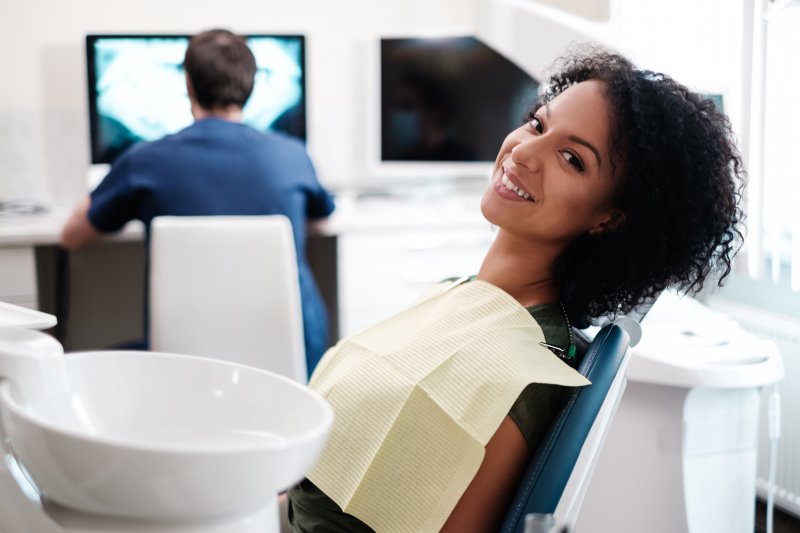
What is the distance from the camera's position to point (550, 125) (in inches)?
44.9

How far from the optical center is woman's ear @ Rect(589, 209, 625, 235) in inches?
44.7

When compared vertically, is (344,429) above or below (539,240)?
below

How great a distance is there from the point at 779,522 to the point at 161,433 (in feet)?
6.81

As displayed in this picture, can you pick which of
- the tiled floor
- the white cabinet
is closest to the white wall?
the white cabinet

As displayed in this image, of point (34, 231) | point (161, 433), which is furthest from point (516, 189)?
point (34, 231)

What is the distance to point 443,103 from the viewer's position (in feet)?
10.1

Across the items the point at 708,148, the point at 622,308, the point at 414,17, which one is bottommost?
the point at 622,308

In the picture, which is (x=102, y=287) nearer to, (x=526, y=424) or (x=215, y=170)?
(x=215, y=170)

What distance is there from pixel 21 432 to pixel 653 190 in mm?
788

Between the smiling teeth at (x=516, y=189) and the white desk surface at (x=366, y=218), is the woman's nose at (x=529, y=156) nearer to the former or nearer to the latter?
the smiling teeth at (x=516, y=189)

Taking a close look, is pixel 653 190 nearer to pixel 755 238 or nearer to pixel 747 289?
pixel 755 238

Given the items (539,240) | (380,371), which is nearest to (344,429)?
(380,371)

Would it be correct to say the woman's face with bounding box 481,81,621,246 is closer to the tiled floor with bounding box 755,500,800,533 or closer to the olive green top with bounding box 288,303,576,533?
the olive green top with bounding box 288,303,576,533

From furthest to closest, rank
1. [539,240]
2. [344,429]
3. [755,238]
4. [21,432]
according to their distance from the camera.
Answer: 1. [755,238]
2. [539,240]
3. [344,429]
4. [21,432]
